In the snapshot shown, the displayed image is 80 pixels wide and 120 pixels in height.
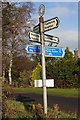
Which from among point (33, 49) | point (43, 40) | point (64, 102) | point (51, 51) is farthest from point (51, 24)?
point (64, 102)

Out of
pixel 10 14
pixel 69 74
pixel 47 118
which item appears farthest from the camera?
pixel 69 74

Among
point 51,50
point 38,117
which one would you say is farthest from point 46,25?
point 38,117

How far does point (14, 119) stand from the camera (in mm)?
9492

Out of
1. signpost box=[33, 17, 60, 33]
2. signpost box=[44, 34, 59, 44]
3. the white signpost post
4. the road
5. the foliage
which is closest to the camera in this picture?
signpost box=[33, 17, 60, 33]

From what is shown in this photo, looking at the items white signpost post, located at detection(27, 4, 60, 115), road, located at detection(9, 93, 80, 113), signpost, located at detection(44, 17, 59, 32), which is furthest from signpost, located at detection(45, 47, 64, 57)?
road, located at detection(9, 93, 80, 113)

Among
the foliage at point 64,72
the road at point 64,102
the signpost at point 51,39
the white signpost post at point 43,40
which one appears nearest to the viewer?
the white signpost post at point 43,40

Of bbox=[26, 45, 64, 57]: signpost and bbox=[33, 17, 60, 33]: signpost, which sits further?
bbox=[26, 45, 64, 57]: signpost

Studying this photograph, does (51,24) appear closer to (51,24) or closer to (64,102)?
(51,24)

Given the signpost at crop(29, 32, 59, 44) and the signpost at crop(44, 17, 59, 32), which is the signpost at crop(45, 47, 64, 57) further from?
the signpost at crop(44, 17, 59, 32)

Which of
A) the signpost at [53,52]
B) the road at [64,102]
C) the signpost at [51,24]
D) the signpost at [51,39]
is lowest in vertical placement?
the road at [64,102]

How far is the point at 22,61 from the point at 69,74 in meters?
12.0

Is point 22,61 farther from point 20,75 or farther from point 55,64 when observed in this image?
point 55,64

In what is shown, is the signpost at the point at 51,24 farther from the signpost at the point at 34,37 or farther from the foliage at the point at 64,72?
the foliage at the point at 64,72

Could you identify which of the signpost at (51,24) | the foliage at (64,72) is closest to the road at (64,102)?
the signpost at (51,24)
